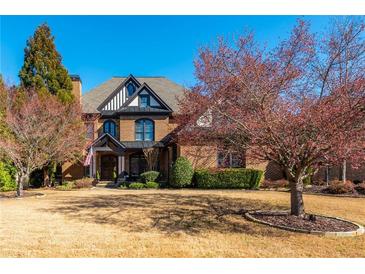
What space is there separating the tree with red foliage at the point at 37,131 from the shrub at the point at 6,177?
2220mm

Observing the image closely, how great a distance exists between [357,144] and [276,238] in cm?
333

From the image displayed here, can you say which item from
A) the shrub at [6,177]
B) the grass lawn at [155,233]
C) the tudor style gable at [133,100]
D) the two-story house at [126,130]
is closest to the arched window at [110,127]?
the two-story house at [126,130]

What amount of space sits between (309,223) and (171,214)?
452cm

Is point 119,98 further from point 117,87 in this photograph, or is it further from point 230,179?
point 230,179

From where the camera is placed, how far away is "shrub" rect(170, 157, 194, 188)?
19656 mm

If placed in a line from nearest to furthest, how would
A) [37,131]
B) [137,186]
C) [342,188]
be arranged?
[37,131] → [342,188] → [137,186]

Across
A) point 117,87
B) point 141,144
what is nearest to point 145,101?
point 117,87

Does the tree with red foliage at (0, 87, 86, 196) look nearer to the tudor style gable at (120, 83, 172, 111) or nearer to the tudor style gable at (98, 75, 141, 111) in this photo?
the tudor style gable at (98, 75, 141, 111)

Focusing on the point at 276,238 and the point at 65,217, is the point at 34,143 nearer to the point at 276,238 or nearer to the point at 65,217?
the point at 65,217

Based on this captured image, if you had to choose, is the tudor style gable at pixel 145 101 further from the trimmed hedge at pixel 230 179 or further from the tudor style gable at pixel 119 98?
the trimmed hedge at pixel 230 179

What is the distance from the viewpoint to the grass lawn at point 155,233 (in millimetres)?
6500

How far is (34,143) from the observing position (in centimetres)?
1670

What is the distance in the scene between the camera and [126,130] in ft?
84.1

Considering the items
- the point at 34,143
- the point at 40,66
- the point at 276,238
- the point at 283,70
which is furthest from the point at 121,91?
the point at 276,238
